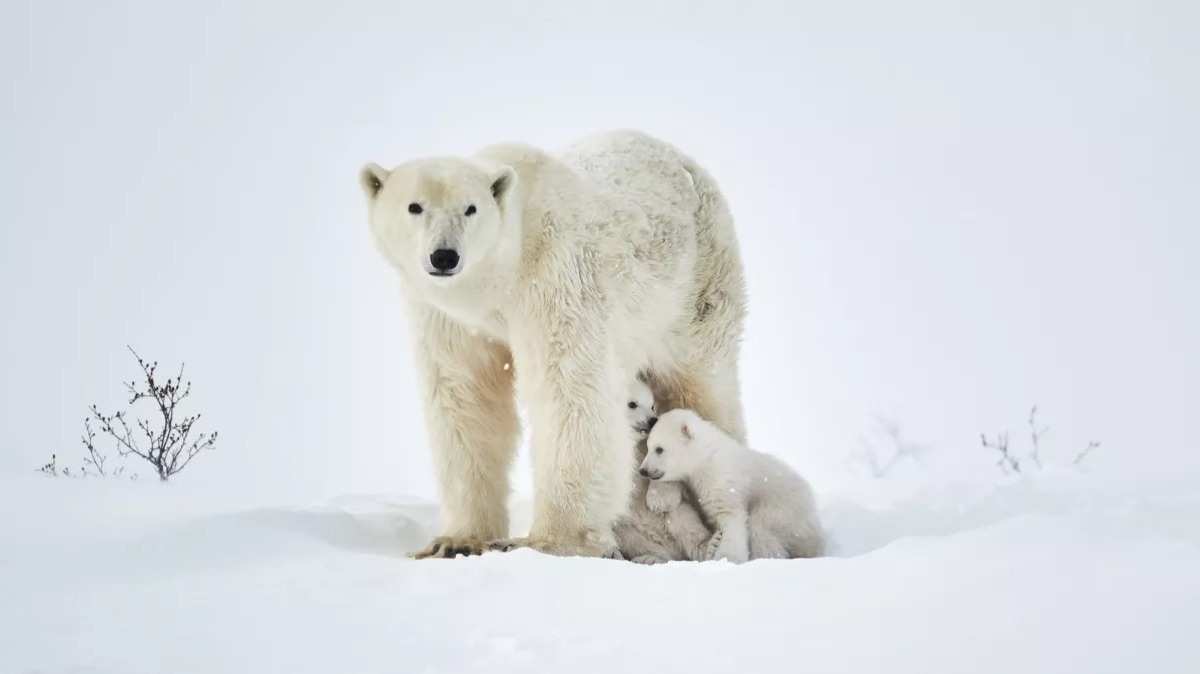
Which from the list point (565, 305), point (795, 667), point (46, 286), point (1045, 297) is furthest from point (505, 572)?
point (46, 286)

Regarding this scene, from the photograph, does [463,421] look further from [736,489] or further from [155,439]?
[155,439]

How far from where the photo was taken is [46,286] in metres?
196

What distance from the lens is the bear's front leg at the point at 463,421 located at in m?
5.80

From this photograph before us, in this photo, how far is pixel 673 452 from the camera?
A: 6.06 m

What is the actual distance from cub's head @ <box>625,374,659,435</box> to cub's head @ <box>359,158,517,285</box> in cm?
159

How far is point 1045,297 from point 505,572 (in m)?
149

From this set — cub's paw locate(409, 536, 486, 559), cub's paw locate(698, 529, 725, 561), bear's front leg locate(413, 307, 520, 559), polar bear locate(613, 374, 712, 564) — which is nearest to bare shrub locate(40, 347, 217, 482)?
bear's front leg locate(413, 307, 520, 559)

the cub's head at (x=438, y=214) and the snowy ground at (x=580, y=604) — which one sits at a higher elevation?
the cub's head at (x=438, y=214)

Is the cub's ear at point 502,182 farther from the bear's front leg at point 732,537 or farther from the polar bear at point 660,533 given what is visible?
the bear's front leg at point 732,537

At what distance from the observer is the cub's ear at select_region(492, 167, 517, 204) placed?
5312 mm

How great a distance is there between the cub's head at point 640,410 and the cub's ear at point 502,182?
1712 mm

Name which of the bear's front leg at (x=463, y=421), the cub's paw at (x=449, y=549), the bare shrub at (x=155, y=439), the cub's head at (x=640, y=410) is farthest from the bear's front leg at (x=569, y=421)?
the bare shrub at (x=155, y=439)

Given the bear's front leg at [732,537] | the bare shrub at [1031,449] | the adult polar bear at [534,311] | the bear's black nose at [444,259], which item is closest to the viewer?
the bear's black nose at [444,259]

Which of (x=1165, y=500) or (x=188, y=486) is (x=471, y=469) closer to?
(x=188, y=486)
